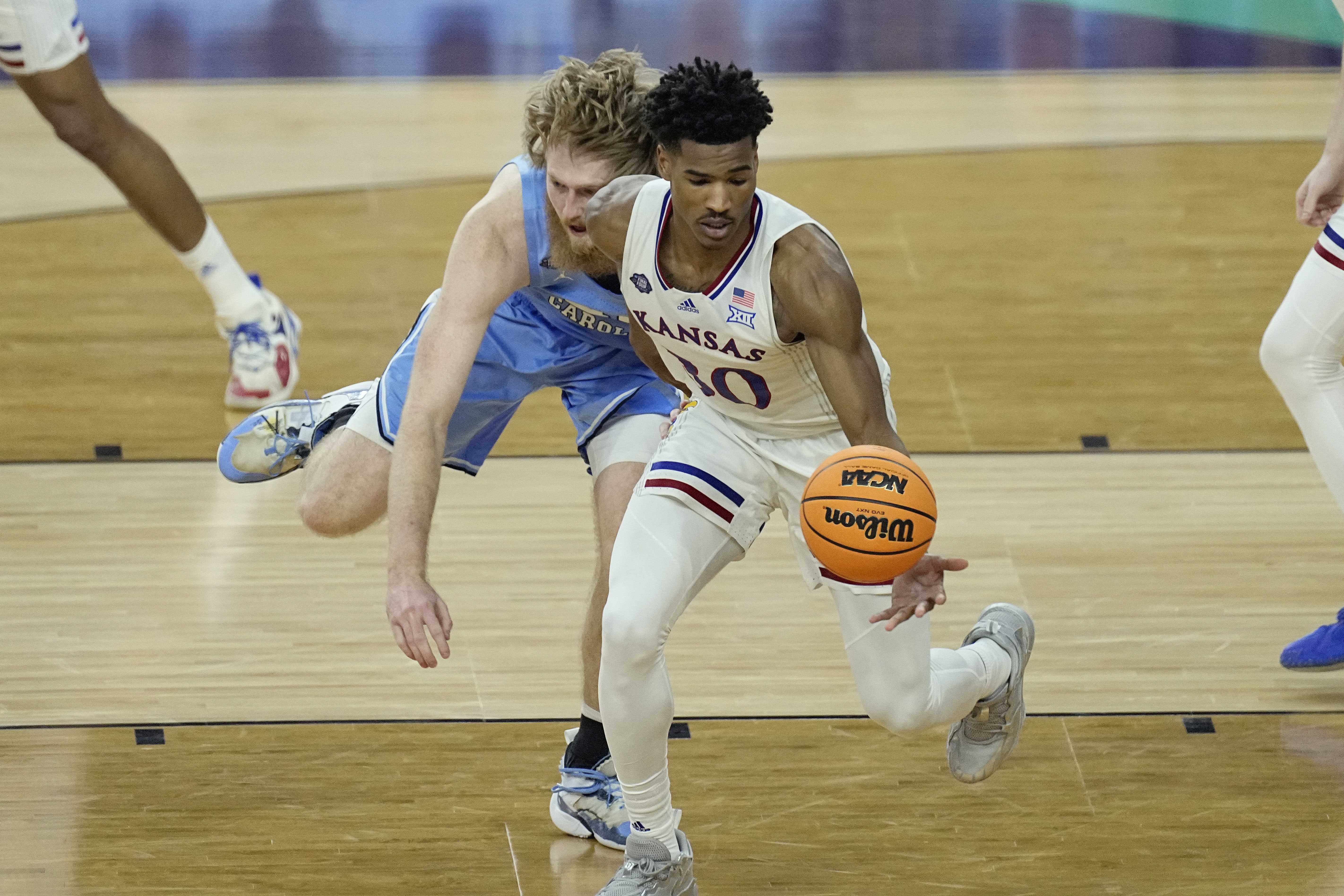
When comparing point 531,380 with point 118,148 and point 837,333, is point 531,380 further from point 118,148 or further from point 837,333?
point 118,148

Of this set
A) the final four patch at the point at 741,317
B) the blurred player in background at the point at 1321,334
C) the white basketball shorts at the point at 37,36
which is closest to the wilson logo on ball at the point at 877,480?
the final four patch at the point at 741,317

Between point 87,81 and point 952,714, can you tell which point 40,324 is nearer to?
point 87,81

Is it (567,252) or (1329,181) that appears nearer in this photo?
(567,252)

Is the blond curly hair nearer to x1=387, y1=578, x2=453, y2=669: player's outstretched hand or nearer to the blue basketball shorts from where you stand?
the blue basketball shorts

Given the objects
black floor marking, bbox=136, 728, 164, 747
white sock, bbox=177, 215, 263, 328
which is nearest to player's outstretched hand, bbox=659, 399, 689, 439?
black floor marking, bbox=136, 728, 164, 747

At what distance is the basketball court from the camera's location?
3084 millimetres

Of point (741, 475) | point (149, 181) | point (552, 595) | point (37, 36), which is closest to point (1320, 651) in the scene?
point (741, 475)

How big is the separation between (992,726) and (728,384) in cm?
85

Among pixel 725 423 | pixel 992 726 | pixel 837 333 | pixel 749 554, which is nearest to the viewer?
pixel 837 333

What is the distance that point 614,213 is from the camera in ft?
9.38

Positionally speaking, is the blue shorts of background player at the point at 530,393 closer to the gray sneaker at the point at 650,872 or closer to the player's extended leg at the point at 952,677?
the player's extended leg at the point at 952,677

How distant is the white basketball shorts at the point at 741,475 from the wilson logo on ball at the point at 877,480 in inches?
10.5

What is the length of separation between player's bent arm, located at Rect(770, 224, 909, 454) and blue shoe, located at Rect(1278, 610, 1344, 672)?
1.38 m

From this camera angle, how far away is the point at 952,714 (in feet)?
9.59
